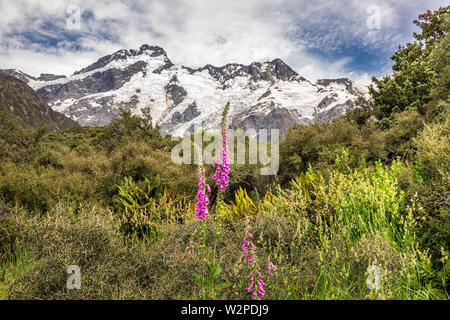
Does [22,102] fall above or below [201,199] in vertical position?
above

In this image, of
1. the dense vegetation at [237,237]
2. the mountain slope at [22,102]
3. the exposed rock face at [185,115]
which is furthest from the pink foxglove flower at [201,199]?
the exposed rock face at [185,115]

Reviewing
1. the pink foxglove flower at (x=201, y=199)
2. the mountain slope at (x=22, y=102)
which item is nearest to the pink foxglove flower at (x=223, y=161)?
the pink foxglove flower at (x=201, y=199)

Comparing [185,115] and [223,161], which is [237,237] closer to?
[223,161]

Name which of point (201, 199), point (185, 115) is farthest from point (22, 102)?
point (185, 115)

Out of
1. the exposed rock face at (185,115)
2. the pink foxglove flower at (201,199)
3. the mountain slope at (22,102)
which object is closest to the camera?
the pink foxglove flower at (201,199)

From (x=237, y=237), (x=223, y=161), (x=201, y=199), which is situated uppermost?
(x=223, y=161)

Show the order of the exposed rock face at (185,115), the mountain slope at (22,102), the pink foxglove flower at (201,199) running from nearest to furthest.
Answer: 1. the pink foxglove flower at (201,199)
2. the mountain slope at (22,102)
3. the exposed rock face at (185,115)

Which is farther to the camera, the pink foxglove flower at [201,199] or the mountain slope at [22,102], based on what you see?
the mountain slope at [22,102]

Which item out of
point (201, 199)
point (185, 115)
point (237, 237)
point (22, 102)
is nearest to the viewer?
point (201, 199)

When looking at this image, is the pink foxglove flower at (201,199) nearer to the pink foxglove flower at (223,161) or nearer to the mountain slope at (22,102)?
the pink foxglove flower at (223,161)

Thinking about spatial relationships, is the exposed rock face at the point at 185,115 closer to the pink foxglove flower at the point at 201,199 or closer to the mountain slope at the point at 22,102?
the mountain slope at the point at 22,102

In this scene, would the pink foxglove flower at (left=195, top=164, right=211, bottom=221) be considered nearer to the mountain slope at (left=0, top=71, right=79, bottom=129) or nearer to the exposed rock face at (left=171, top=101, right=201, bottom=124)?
the mountain slope at (left=0, top=71, right=79, bottom=129)

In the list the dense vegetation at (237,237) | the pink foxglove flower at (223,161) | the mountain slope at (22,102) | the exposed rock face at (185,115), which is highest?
the exposed rock face at (185,115)

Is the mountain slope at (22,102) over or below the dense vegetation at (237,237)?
over
